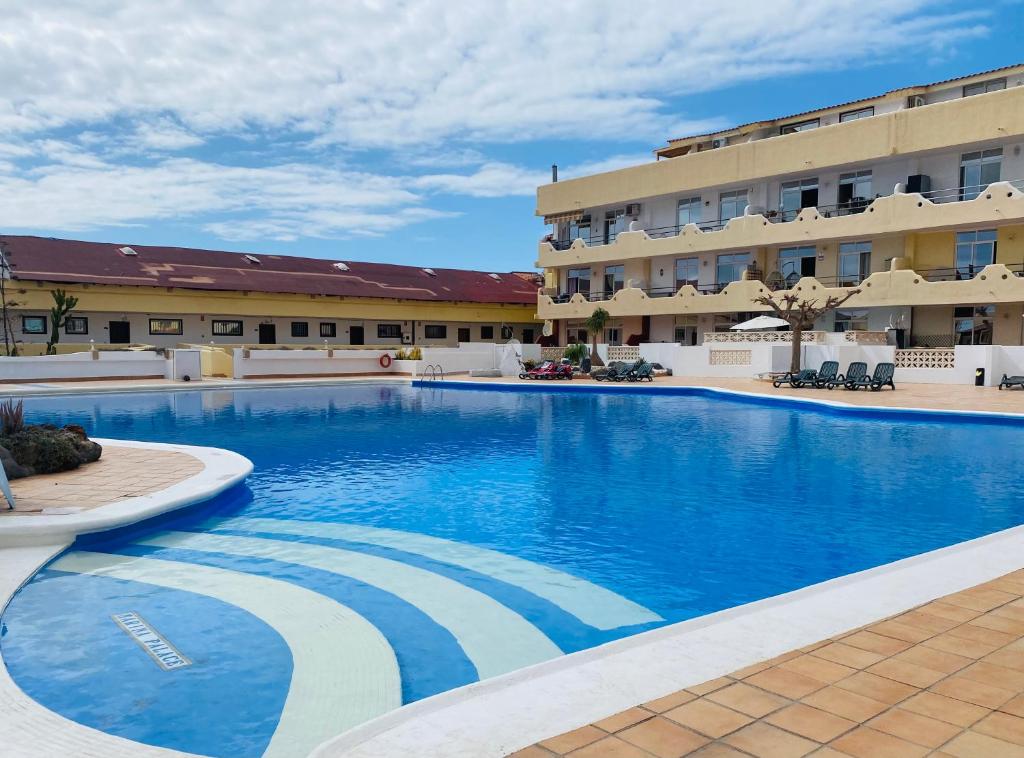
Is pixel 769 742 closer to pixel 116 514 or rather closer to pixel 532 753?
pixel 532 753

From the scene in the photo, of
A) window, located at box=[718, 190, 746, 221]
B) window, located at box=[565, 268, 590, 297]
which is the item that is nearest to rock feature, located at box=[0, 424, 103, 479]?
window, located at box=[718, 190, 746, 221]

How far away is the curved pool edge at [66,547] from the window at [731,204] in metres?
32.1

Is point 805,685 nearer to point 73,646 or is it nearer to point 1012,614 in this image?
point 1012,614

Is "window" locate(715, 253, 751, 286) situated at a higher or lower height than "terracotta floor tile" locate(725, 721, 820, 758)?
higher

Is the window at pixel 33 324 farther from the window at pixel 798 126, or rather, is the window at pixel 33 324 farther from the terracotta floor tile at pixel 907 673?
the terracotta floor tile at pixel 907 673

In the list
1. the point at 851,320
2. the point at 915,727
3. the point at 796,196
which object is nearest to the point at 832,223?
the point at 796,196

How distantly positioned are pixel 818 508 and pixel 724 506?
120 cm

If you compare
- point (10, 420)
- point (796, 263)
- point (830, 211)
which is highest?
point (830, 211)

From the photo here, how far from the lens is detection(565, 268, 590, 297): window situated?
45.3 meters

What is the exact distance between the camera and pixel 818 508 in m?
9.63

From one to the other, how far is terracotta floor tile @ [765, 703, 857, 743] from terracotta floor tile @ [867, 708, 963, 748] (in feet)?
0.46

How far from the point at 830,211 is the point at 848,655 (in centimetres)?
3413

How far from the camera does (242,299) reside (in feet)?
133

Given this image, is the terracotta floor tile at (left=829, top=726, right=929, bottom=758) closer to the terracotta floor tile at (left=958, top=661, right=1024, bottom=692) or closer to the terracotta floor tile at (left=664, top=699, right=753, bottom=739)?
the terracotta floor tile at (left=664, top=699, right=753, bottom=739)
